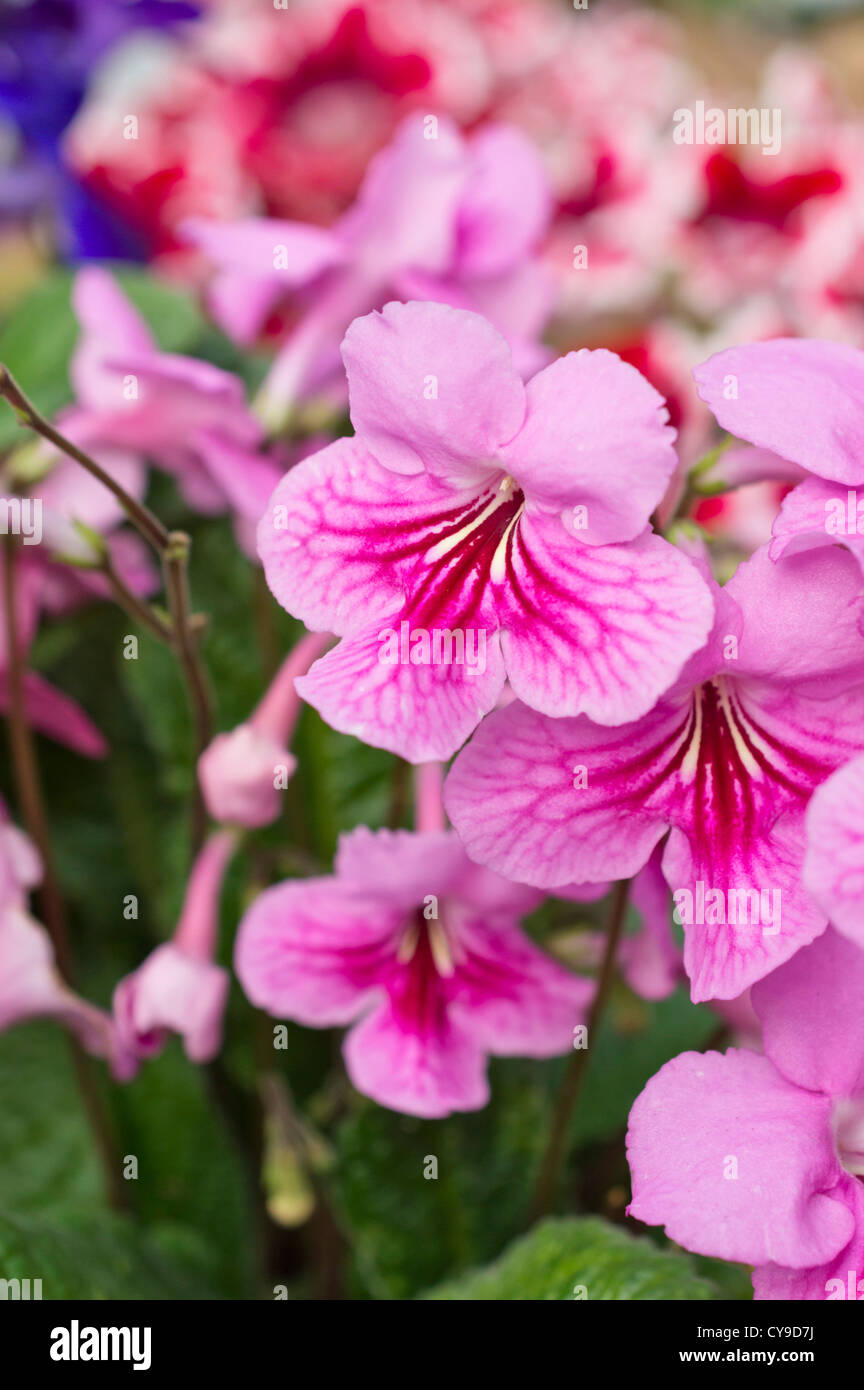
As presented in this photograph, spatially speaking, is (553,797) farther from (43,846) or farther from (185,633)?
(43,846)

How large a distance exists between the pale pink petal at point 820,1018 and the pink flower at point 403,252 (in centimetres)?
31

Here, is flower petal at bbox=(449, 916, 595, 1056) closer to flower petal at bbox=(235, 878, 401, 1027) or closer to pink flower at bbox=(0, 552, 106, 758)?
flower petal at bbox=(235, 878, 401, 1027)

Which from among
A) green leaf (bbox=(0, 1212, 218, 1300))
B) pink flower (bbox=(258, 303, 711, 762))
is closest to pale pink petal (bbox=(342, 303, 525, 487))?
pink flower (bbox=(258, 303, 711, 762))

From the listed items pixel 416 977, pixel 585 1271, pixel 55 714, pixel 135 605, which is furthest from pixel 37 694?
pixel 585 1271

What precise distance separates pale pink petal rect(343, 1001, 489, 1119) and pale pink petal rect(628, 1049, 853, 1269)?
0.11 metres

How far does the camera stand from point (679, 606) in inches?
12.5

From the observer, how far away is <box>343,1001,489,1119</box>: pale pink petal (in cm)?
45

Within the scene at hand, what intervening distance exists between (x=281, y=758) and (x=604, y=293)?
898mm

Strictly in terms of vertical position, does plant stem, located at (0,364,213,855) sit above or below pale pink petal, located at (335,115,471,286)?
below

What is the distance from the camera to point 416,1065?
17.8 inches

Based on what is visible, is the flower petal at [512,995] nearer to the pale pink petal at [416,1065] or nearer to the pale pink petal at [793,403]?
the pale pink petal at [416,1065]

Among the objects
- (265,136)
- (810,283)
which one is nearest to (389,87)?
(265,136)

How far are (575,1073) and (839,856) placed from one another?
24 cm
